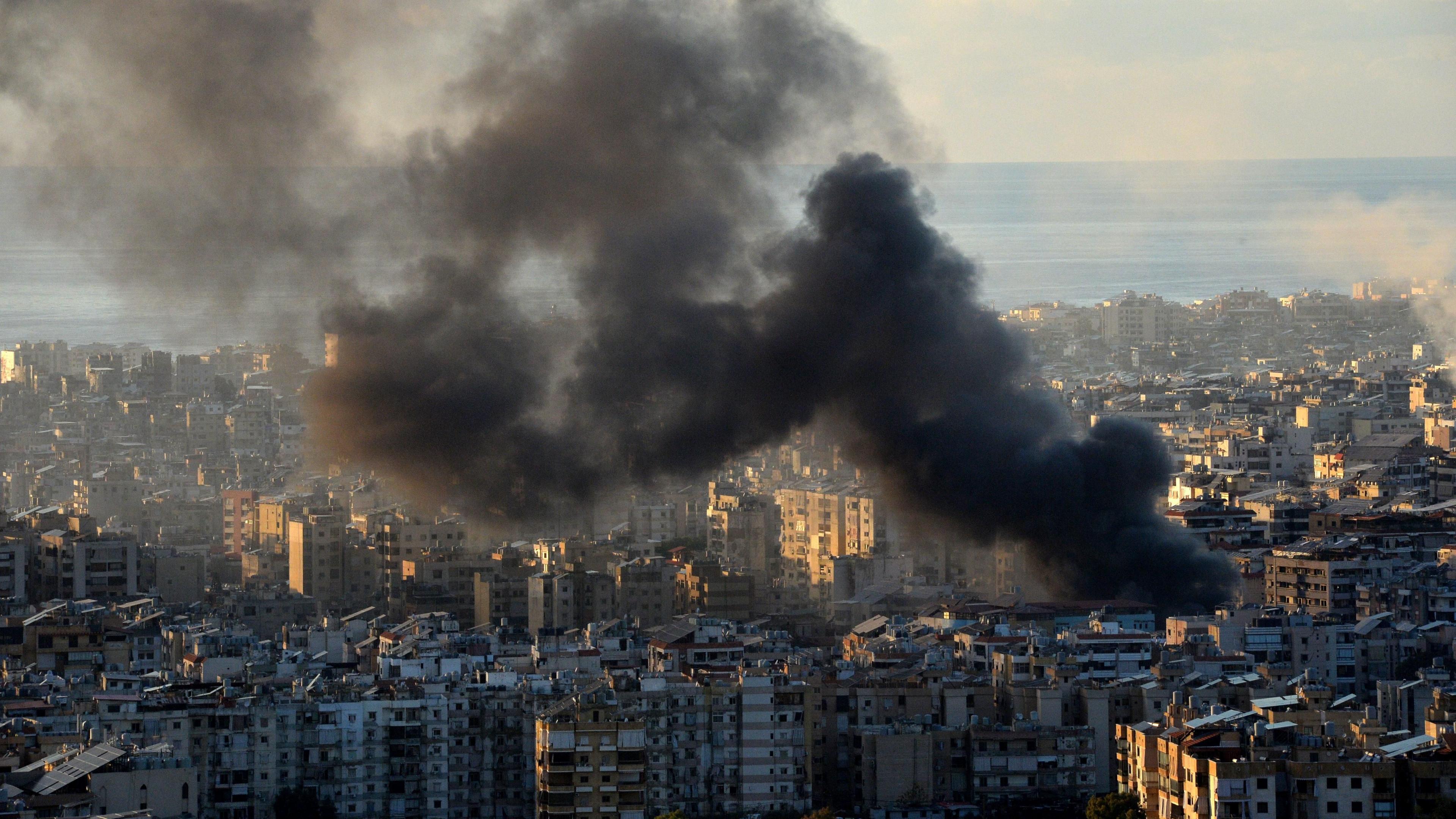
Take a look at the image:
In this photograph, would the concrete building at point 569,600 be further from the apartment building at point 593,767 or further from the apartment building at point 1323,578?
the apartment building at point 593,767

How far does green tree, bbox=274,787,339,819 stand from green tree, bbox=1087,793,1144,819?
7.69m

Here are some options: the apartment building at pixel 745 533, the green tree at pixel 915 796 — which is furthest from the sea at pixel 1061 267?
the green tree at pixel 915 796

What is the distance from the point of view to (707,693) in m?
32.2

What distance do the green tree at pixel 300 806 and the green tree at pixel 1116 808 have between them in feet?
25.2

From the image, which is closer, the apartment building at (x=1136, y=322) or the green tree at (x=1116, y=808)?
the green tree at (x=1116, y=808)

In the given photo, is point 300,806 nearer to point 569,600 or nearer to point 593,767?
point 593,767

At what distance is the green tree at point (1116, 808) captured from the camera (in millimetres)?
29000

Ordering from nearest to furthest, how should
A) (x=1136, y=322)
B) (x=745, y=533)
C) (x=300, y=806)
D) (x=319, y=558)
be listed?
(x=300, y=806) < (x=319, y=558) < (x=745, y=533) < (x=1136, y=322)

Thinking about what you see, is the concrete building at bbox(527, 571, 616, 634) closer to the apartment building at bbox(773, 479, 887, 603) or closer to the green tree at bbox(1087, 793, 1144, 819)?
the apartment building at bbox(773, 479, 887, 603)

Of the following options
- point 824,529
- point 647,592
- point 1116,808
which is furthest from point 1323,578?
point 1116,808

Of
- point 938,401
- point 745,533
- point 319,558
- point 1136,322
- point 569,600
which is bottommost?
point 569,600

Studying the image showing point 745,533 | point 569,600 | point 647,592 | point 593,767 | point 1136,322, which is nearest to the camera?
point 593,767

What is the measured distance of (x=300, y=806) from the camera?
101 feet

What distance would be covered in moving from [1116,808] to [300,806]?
322 inches
